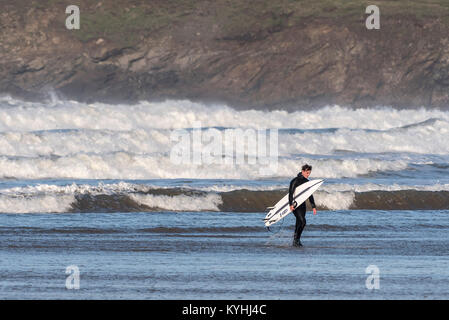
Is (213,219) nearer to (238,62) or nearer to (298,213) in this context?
(298,213)

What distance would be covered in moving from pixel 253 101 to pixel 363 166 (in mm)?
39617

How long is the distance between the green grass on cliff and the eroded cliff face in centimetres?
36

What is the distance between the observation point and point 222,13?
75000 millimetres

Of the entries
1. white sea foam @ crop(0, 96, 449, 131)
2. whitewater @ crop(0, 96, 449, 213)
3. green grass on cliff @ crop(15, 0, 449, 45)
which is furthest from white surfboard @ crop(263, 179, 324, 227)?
green grass on cliff @ crop(15, 0, 449, 45)

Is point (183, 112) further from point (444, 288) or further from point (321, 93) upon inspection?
point (444, 288)

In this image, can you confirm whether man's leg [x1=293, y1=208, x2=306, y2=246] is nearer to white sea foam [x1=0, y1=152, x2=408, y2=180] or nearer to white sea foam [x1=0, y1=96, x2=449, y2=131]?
white sea foam [x1=0, y1=152, x2=408, y2=180]

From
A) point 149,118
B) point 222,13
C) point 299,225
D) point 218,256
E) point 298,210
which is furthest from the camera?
point 222,13

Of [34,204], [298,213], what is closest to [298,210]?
[298,213]

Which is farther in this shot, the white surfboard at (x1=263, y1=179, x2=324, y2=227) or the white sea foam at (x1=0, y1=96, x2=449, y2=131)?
the white sea foam at (x1=0, y1=96, x2=449, y2=131)

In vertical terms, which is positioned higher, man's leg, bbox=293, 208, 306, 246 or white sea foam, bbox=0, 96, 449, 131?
white sea foam, bbox=0, 96, 449, 131

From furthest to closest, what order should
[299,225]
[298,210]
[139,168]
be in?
[139,168], [298,210], [299,225]

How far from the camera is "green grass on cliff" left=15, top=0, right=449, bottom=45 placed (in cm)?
7275

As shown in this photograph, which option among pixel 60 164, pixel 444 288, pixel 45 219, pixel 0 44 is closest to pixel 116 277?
pixel 444 288

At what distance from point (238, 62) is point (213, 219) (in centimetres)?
5207
